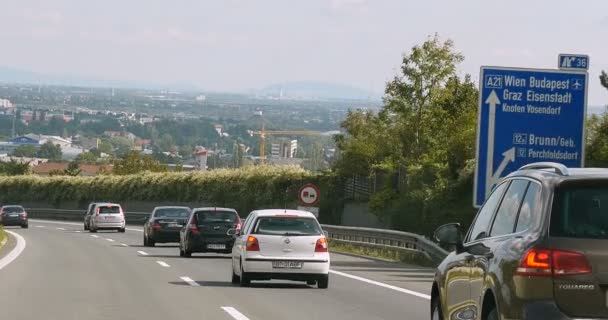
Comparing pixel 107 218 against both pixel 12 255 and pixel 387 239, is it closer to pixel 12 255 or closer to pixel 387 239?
pixel 387 239

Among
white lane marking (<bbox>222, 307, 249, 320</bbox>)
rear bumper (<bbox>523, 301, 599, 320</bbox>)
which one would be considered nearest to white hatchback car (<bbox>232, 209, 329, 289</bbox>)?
white lane marking (<bbox>222, 307, 249, 320</bbox>)

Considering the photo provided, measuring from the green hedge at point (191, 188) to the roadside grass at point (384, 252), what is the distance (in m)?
Result: 21.6

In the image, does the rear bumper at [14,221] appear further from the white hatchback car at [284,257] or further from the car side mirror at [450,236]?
the car side mirror at [450,236]

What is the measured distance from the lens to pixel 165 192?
282 ft

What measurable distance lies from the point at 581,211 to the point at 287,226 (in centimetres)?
1540

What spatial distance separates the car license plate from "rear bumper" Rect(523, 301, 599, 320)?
1496 centimetres

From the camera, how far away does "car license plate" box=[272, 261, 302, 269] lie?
23.0m

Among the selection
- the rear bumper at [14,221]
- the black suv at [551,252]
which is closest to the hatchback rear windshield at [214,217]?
the black suv at [551,252]

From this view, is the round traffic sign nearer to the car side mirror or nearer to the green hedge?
the green hedge

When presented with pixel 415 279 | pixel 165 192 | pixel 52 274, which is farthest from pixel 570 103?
pixel 165 192

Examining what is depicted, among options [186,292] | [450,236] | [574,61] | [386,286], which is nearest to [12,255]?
[386,286]

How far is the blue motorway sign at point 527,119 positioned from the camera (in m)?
24.1

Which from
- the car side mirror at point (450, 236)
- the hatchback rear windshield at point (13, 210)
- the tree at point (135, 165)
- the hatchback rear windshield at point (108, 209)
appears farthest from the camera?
the tree at point (135, 165)

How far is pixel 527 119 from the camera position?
2445 cm
